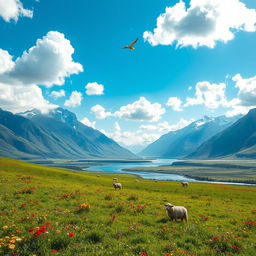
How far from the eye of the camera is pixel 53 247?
9.62 m

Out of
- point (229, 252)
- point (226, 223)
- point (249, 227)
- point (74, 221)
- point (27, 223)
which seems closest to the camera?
point (229, 252)

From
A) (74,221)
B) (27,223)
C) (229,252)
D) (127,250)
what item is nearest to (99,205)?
(74,221)

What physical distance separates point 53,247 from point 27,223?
393 centimetres

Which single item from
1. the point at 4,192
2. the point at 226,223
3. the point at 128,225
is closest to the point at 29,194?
the point at 4,192

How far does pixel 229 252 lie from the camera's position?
1059cm

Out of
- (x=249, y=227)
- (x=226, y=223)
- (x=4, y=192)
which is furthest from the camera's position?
A: (x=4, y=192)

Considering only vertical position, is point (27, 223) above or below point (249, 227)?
above

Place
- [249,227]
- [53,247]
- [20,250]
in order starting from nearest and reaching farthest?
[20,250], [53,247], [249,227]

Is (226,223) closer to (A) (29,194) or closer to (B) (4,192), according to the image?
(A) (29,194)

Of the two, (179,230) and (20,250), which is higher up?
(20,250)

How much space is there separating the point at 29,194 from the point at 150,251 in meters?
18.4

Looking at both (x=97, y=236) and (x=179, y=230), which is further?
(x=179, y=230)

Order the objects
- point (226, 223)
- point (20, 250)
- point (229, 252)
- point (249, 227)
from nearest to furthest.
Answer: point (20, 250)
point (229, 252)
point (249, 227)
point (226, 223)

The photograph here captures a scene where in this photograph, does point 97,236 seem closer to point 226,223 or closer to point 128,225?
point 128,225
